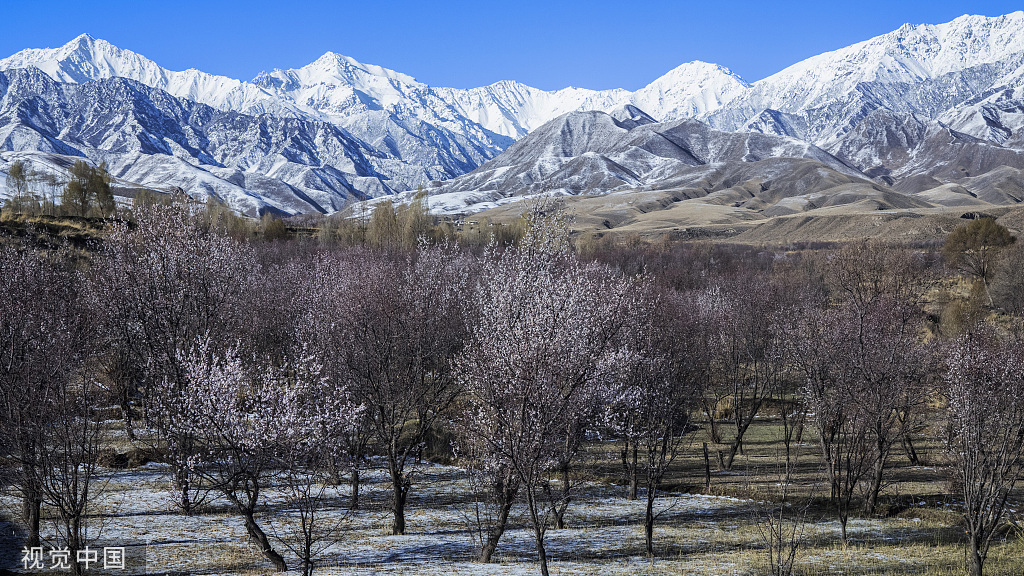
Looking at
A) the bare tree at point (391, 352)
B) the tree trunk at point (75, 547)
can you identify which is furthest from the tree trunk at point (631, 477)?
the tree trunk at point (75, 547)

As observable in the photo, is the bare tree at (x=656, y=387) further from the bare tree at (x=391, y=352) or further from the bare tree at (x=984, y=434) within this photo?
the bare tree at (x=984, y=434)

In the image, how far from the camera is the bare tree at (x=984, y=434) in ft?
62.0

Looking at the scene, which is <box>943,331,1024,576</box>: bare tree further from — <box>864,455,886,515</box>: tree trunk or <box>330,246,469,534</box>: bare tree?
<box>330,246,469,534</box>: bare tree

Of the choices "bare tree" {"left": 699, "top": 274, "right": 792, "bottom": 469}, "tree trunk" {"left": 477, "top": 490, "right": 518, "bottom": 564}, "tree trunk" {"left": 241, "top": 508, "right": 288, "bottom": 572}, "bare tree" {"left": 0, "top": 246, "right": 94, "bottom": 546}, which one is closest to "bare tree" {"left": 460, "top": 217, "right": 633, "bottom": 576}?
"tree trunk" {"left": 477, "top": 490, "right": 518, "bottom": 564}

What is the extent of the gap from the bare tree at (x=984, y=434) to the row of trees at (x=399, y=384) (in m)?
0.15

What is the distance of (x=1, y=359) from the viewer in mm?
25047

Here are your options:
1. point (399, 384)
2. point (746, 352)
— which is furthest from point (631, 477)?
point (746, 352)

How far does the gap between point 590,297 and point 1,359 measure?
71.7ft

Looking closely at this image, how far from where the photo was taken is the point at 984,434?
2228 centimetres

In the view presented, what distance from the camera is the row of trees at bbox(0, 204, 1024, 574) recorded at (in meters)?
21.4

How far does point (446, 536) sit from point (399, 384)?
21.2ft

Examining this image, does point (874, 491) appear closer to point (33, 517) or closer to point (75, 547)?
point (75, 547)

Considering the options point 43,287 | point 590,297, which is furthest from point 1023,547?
point 43,287

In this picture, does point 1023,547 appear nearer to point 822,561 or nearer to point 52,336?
point 822,561
